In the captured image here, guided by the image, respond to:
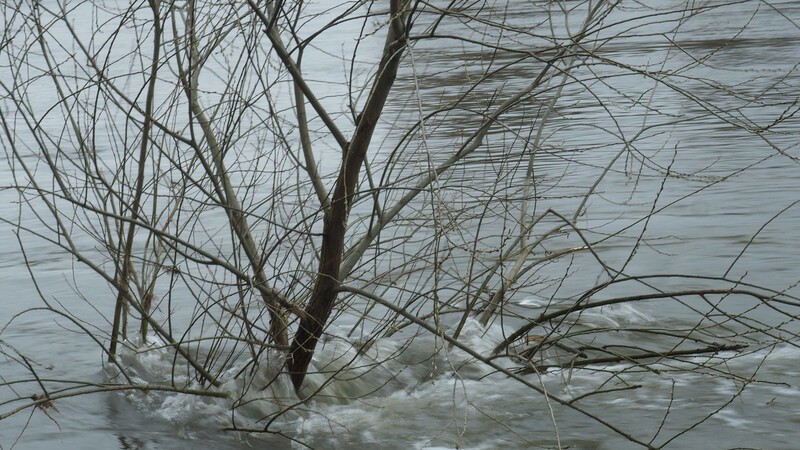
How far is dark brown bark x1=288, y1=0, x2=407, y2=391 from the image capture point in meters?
4.39

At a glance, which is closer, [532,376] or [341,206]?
[341,206]

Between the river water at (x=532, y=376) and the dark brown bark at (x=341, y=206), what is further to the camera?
the river water at (x=532, y=376)

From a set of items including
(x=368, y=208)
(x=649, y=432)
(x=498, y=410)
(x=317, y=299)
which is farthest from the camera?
(x=368, y=208)

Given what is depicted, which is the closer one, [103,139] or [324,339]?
[324,339]

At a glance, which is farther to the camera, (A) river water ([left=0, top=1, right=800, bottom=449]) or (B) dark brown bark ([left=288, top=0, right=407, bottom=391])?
(A) river water ([left=0, top=1, right=800, bottom=449])

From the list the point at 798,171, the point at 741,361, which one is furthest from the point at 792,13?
the point at 741,361

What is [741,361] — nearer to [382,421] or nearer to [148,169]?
[382,421]

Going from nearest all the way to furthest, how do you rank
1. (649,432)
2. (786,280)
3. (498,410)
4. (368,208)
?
(649,432)
(498,410)
(786,280)
(368,208)

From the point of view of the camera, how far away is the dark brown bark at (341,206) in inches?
173

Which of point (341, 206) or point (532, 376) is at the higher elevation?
point (341, 206)

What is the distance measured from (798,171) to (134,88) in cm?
1239

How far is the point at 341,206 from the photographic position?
491 centimetres

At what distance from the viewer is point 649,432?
5.39 meters

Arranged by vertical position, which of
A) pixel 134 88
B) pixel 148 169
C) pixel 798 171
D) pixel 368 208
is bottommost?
pixel 368 208
